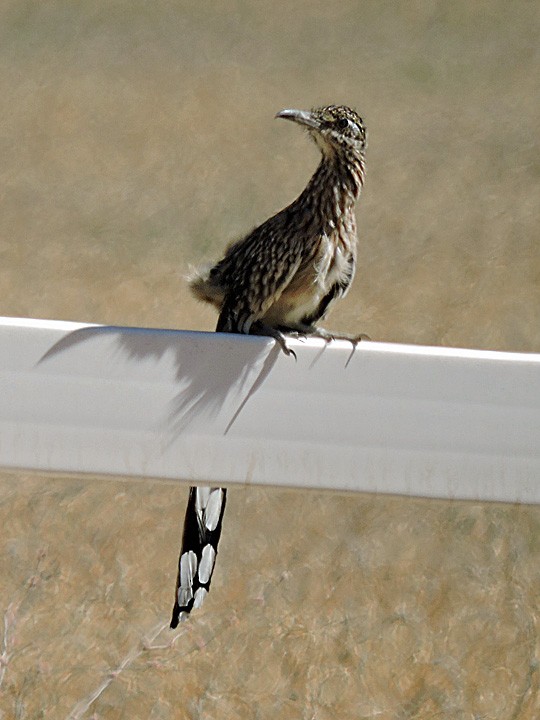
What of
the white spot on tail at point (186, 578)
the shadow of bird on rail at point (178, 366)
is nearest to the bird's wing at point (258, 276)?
the white spot on tail at point (186, 578)

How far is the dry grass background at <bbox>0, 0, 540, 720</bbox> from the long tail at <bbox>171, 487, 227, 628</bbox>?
0.83 ft

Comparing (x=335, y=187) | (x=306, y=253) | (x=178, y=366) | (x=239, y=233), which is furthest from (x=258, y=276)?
(x=239, y=233)

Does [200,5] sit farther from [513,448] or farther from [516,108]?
[513,448]

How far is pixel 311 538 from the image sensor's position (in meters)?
2.67

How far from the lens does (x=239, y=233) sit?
4266 millimetres

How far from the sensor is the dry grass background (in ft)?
7.00

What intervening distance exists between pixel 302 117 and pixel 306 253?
0.73 feet

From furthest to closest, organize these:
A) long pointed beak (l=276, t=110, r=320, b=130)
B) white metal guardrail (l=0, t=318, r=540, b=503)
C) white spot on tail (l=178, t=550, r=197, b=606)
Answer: long pointed beak (l=276, t=110, r=320, b=130) < white spot on tail (l=178, t=550, r=197, b=606) < white metal guardrail (l=0, t=318, r=540, b=503)

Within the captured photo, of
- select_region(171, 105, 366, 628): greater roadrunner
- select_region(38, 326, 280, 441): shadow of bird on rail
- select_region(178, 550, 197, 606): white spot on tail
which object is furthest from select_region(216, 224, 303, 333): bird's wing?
select_region(38, 326, 280, 441): shadow of bird on rail

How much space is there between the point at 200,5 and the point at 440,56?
4.81 feet

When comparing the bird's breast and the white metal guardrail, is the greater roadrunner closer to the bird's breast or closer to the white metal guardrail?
the bird's breast

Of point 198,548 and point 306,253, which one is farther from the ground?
point 306,253

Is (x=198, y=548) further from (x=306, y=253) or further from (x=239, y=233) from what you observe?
(x=239, y=233)

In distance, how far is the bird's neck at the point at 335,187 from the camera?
6.55ft
